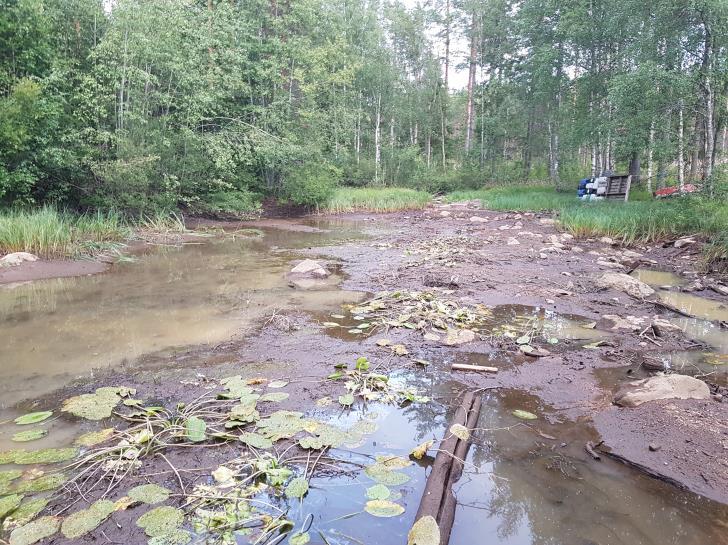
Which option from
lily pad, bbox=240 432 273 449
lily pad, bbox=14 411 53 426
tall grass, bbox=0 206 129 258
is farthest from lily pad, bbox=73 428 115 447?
tall grass, bbox=0 206 129 258

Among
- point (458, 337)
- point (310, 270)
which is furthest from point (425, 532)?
point (310, 270)

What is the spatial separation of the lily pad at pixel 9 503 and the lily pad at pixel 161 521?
2.16 feet

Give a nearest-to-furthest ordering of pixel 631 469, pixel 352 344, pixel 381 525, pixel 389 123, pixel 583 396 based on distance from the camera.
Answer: pixel 381 525
pixel 631 469
pixel 583 396
pixel 352 344
pixel 389 123

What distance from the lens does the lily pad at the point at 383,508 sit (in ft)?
7.60

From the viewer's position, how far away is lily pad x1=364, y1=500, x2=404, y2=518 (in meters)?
2.32

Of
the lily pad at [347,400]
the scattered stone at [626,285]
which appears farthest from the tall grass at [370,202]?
the lily pad at [347,400]

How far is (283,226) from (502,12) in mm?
22056

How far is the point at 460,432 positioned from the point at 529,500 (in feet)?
1.72

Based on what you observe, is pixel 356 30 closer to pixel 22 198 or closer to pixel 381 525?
pixel 22 198

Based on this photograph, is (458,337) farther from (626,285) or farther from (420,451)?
(626,285)

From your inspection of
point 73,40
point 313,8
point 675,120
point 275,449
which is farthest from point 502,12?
point 275,449

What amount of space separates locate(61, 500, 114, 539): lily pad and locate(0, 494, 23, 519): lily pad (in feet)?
1.02

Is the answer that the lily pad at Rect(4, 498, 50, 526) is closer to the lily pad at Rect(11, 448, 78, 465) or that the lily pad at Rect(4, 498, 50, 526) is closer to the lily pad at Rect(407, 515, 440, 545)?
the lily pad at Rect(11, 448, 78, 465)

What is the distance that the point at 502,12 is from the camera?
2827 centimetres
